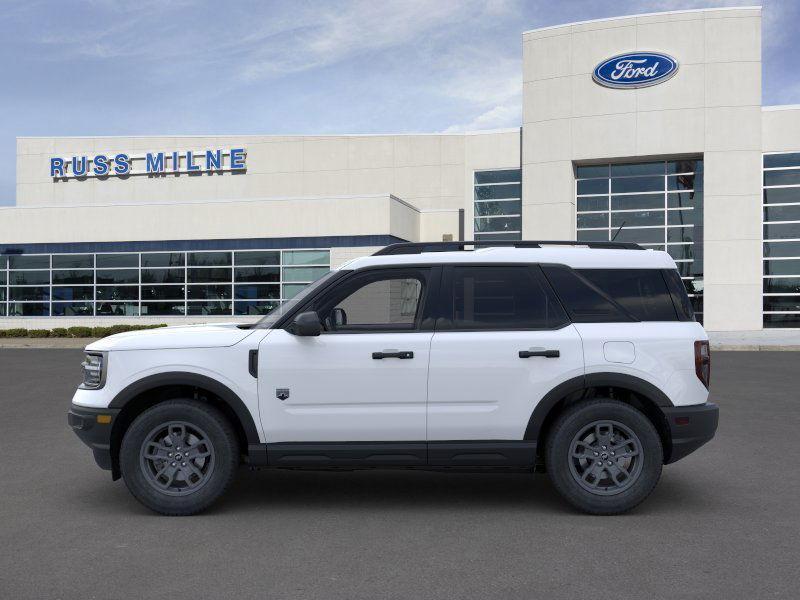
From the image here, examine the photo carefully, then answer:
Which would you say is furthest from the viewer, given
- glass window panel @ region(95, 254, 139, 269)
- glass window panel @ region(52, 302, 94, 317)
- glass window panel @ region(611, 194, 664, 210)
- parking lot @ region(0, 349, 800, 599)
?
glass window panel @ region(52, 302, 94, 317)

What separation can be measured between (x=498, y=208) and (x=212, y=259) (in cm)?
1369

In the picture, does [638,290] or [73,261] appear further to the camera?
[73,261]

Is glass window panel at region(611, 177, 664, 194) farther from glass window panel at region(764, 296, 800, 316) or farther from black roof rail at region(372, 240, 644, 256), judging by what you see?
black roof rail at region(372, 240, 644, 256)

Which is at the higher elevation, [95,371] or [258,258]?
[258,258]

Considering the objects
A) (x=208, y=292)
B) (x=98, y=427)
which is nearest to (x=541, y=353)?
(x=98, y=427)

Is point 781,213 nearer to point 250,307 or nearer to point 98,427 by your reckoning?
point 250,307

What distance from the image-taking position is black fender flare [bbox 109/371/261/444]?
19.0 feet

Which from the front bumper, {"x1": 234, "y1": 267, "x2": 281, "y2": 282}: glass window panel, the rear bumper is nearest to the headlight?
the front bumper

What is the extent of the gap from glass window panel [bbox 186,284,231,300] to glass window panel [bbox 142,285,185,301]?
17.1 inches

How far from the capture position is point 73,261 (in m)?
38.2

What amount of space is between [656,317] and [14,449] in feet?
21.5

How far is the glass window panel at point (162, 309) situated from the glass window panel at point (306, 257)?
550 centimetres

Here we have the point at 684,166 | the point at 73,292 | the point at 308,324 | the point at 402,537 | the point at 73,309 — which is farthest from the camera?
the point at 73,292

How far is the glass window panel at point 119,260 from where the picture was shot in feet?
123
